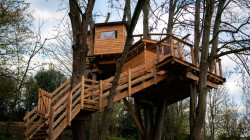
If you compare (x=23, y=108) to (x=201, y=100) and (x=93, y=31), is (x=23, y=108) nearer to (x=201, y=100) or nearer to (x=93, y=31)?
(x=93, y=31)

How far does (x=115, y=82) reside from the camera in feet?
22.7

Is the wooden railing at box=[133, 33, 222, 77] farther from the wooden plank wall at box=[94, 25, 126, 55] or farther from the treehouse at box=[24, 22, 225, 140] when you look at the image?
the wooden plank wall at box=[94, 25, 126, 55]

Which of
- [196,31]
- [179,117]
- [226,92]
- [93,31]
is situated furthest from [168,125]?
[196,31]

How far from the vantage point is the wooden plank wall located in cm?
1545

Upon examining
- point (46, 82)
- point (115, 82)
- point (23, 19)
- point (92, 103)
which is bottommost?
point (92, 103)

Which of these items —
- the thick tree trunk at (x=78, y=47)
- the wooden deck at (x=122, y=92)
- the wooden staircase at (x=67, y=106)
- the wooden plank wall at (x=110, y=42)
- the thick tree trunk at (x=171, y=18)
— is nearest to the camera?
the wooden staircase at (x=67, y=106)

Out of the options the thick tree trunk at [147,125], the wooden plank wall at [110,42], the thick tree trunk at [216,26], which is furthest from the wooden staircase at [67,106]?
the wooden plank wall at [110,42]

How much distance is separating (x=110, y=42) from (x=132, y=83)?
6.79 m

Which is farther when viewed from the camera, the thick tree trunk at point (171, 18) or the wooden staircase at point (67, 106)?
the thick tree trunk at point (171, 18)

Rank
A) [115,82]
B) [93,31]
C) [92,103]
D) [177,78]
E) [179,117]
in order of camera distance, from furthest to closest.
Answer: [179,117]
[93,31]
[177,78]
[92,103]
[115,82]

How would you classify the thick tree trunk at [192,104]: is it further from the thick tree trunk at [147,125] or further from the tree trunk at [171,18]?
the tree trunk at [171,18]

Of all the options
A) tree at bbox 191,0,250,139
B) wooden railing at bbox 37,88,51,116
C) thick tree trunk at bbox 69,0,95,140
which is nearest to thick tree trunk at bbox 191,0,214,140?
tree at bbox 191,0,250,139

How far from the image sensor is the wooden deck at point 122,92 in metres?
8.02

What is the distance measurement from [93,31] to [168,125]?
1015 centimetres
